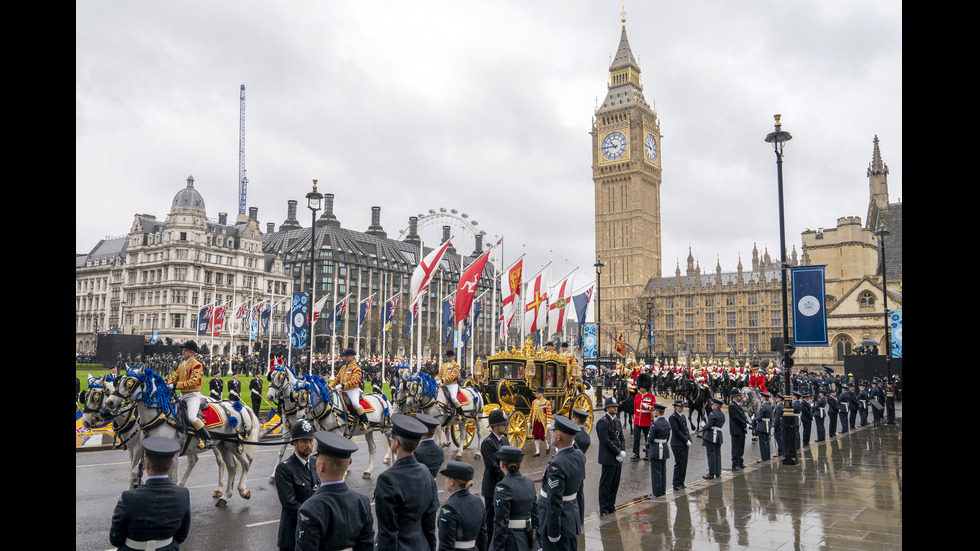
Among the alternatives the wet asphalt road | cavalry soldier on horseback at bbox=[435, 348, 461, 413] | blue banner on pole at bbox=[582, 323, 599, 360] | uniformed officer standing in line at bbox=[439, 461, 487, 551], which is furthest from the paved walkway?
blue banner on pole at bbox=[582, 323, 599, 360]

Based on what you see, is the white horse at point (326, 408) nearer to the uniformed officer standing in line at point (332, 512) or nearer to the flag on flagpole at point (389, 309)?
the uniformed officer standing in line at point (332, 512)

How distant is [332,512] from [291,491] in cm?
248

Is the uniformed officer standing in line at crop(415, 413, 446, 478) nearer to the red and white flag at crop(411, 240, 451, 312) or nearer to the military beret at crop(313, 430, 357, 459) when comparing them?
the military beret at crop(313, 430, 357, 459)

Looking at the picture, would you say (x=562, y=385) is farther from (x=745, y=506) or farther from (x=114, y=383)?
(x=114, y=383)

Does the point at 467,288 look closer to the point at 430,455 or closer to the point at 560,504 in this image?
the point at 430,455

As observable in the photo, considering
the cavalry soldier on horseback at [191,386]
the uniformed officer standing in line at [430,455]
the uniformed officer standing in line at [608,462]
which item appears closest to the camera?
the uniformed officer standing in line at [430,455]

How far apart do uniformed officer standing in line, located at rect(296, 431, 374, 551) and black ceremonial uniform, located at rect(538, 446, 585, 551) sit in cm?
266

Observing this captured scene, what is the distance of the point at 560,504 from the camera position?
22.4 ft

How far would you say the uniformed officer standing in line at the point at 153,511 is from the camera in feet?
15.5

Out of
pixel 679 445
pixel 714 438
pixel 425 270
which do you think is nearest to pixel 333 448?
pixel 679 445

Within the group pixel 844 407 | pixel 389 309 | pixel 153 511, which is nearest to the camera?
pixel 153 511

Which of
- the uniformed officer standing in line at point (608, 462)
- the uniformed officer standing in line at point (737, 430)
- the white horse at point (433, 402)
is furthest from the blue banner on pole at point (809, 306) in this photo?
the white horse at point (433, 402)

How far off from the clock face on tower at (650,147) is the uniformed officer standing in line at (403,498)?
117054 mm

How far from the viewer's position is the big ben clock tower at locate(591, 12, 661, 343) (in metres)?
116
